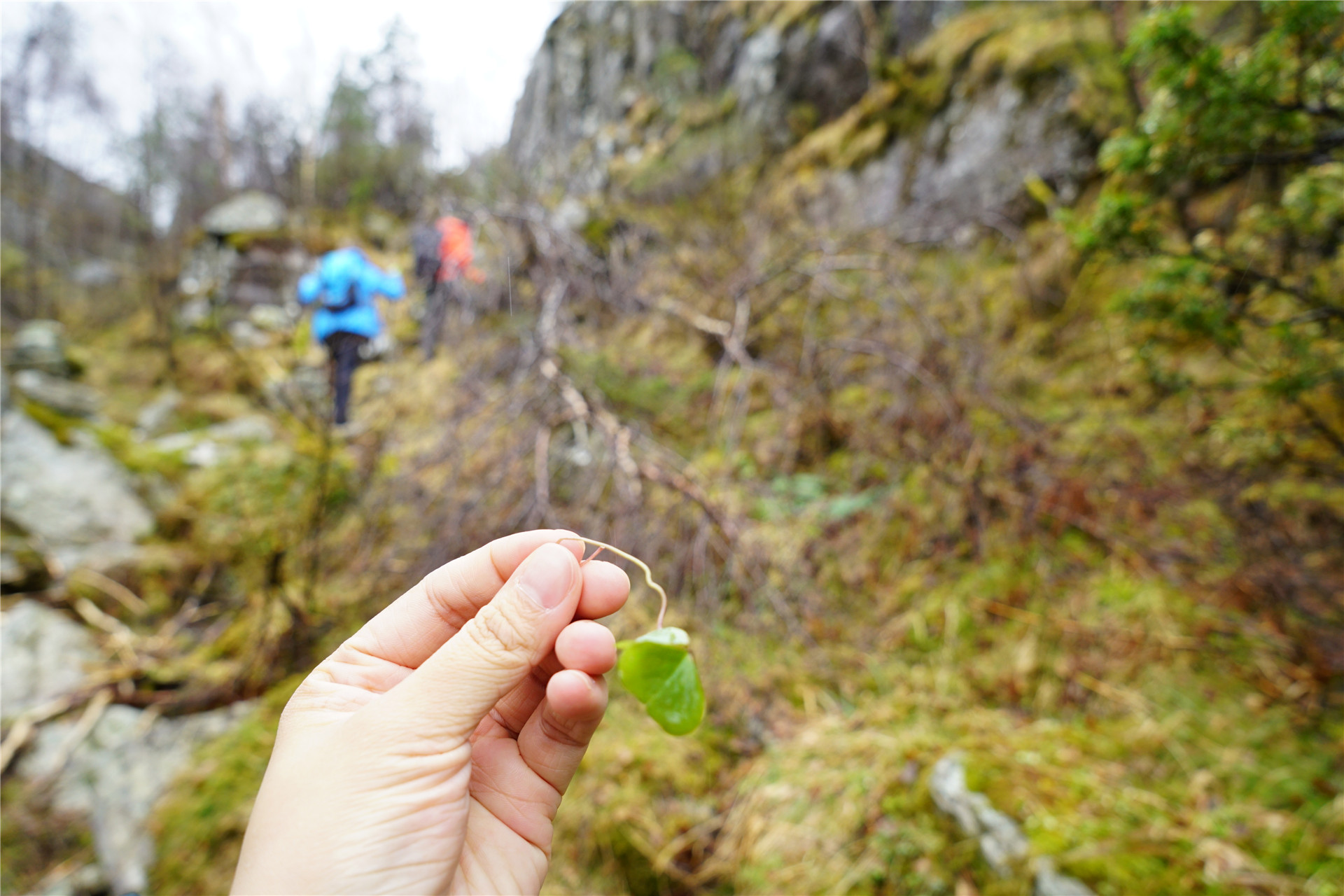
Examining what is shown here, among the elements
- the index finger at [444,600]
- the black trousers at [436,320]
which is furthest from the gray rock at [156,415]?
the index finger at [444,600]

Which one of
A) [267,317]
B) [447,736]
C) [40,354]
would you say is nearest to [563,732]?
[447,736]

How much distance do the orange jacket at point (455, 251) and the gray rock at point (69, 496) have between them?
328 centimetres

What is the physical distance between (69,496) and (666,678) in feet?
19.3

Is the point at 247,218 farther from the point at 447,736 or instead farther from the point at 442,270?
the point at 447,736

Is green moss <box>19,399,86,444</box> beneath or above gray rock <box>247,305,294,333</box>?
beneath

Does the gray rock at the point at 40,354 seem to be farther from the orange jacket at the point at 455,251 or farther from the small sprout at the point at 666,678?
the small sprout at the point at 666,678

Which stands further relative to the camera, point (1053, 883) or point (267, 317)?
point (267, 317)

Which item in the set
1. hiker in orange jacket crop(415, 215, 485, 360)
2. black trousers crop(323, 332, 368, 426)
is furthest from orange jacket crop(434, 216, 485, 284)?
black trousers crop(323, 332, 368, 426)

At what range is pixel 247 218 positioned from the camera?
1139cm

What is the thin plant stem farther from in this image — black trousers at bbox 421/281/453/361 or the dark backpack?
the dark backpack

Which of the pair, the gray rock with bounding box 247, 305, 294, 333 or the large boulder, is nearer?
the large boulder

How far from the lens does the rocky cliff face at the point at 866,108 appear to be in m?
4.59

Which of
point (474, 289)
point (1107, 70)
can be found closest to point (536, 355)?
point (474, 289)

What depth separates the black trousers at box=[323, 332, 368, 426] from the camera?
4434 mm
